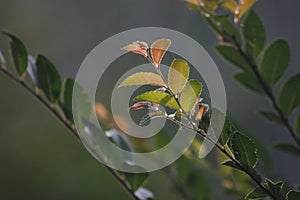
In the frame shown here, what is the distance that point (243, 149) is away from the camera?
30 centimetres

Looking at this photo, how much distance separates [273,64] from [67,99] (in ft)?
0.61

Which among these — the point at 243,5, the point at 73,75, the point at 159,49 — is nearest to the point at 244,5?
the point at 243,5

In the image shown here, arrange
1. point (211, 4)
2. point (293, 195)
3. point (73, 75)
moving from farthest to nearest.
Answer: point (73, 75) → point (211, 4) → point (293, 195)

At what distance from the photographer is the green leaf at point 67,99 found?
0.45m

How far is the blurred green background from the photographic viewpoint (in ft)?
4.19

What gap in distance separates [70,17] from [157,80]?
149 centimetres

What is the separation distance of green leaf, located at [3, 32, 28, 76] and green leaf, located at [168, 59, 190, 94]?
0.53ft

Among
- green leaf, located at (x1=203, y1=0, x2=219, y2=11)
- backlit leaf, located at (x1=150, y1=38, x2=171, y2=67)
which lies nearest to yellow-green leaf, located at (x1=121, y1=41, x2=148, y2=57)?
backlit leaf, located at (x1=150, y1=38, x2=171, y2=67)

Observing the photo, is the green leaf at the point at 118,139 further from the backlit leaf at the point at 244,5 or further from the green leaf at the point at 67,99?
the backlit leaf at the point at 244,5

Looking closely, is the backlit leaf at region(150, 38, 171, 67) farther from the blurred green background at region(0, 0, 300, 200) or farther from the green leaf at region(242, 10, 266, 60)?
the blurred green background at region(0, 0, 300, 200)

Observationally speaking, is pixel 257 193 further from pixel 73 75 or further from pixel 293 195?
pixel 73 75

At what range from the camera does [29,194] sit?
127 cm

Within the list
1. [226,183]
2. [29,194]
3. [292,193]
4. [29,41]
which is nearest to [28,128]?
[29,194]

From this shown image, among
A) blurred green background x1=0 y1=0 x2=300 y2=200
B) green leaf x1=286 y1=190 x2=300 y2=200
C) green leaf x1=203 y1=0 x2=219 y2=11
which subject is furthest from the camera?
blurred green background x1=0 y1=0 x2=300 y2=200
